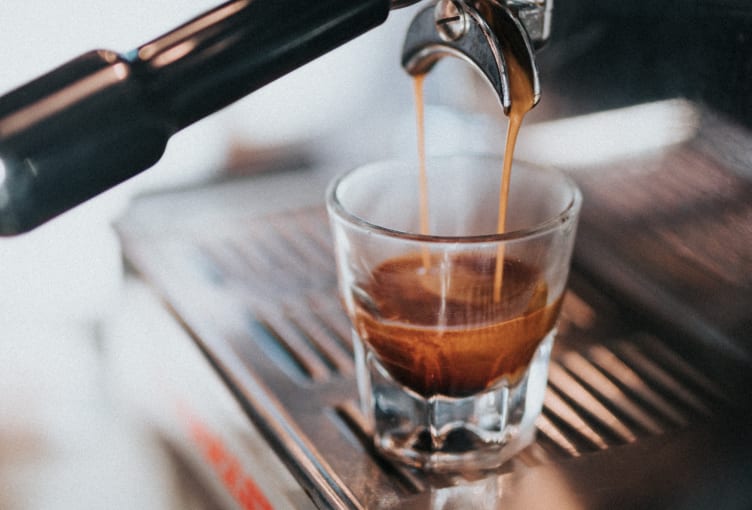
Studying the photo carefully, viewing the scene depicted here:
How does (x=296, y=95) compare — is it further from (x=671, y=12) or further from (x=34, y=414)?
(x=671, y=12)

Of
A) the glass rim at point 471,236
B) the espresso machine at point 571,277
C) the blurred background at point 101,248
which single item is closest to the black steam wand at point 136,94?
the espresso machine at point 571,277

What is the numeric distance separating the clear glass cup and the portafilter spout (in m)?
0.08

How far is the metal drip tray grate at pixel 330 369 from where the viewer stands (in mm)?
440

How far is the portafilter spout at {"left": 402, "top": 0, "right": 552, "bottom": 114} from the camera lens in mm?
345

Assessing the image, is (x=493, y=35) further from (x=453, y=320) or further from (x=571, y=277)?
(x=571, y=277)

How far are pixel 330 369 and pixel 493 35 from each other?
0.86 ft

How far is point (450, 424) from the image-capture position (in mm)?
447

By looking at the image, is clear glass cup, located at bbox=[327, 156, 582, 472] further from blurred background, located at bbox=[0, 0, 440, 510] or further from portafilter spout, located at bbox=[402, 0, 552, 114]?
blurred background, located at bbox=[0, 0, 440, 510]

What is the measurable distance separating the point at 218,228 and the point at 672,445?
0.42 metres

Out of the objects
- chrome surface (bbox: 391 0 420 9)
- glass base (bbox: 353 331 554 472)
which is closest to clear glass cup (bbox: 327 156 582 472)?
glass base (bbox: 353 331 554 472)

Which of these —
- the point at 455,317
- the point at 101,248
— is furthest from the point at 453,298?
the point at 101,248

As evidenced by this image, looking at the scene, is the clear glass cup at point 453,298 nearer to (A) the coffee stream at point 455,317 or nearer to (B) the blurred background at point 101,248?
(A) the coffee stream at point 455,317

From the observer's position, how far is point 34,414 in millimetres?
722

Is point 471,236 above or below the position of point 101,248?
above
